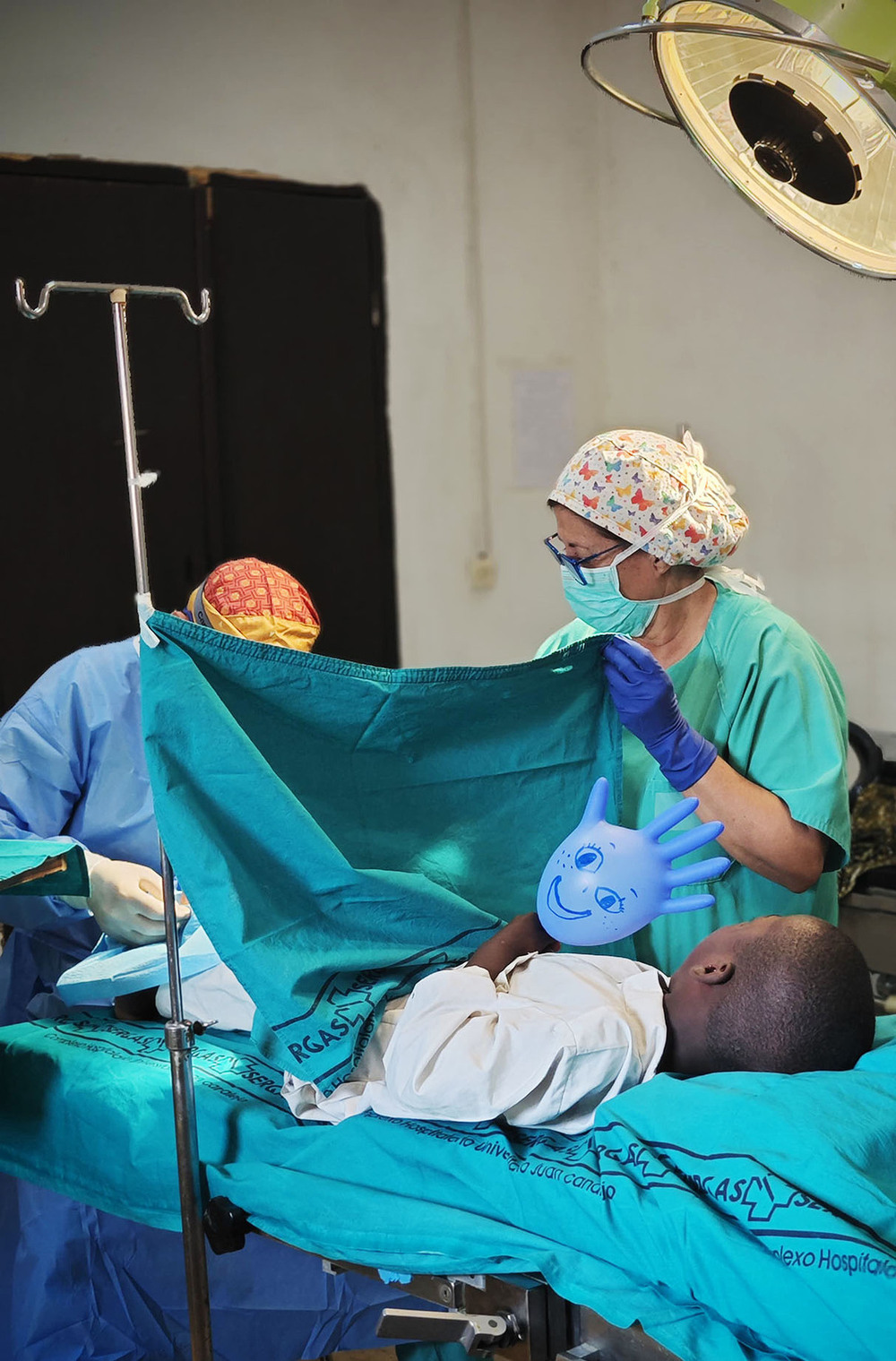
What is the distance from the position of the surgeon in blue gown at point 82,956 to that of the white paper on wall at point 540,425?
237 cm

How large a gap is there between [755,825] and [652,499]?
1.66ft

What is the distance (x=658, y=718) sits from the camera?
183 centimetres

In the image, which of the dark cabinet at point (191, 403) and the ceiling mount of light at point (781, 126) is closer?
the ceiling mount of light at point (781, 126)

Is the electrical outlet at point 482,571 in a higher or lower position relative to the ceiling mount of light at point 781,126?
lower

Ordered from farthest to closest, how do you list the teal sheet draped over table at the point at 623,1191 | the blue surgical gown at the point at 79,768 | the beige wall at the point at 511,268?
the beige wall at the point at 511,268
the blue surgical gown at the point at 79,768
the teal sheet draped over table at the point at 623,1191

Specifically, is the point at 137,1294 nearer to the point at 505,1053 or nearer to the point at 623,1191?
the point at 505,1053

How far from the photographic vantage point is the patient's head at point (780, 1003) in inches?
61.2

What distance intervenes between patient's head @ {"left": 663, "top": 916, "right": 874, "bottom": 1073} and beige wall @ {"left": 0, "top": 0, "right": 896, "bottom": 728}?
2618mm

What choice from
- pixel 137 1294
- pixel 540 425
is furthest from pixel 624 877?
pixel 540 425

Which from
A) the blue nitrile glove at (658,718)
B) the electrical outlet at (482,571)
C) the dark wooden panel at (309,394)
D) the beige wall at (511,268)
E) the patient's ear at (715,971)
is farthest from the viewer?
the electrical outlet at (482,571)

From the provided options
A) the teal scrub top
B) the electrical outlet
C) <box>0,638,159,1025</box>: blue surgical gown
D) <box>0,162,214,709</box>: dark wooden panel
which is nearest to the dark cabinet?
<box>0,162,214,709</box>: dark wooden panel

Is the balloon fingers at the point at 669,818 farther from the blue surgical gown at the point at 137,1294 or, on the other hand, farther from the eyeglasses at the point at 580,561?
the blue surgical gown at the point at 137,1294

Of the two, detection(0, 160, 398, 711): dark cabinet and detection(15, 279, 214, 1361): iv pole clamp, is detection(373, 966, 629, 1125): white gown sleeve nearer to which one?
detection(15, 279, 214, 1361): iv pole clamp

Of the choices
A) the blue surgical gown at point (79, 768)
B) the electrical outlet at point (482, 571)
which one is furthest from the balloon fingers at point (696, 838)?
the electrical outlet at point (482, 571)
